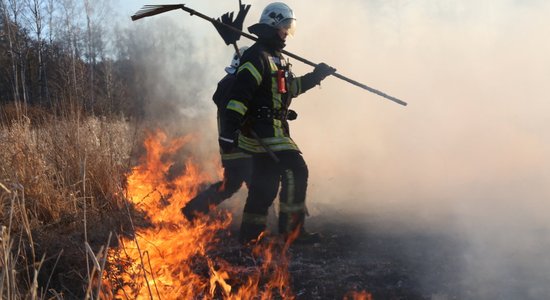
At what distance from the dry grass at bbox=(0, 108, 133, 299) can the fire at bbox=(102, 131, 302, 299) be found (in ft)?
1.04

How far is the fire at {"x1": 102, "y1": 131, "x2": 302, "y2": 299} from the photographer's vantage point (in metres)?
3.09

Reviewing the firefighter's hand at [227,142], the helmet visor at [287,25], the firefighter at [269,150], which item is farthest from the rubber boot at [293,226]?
the helmet visor at [287,25]

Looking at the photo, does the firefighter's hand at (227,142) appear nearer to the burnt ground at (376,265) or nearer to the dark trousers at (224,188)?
the burnt ground at (376,265)

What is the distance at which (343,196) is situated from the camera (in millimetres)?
6648

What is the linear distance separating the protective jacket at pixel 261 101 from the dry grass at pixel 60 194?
113 centimetres

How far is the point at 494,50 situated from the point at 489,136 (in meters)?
1.64

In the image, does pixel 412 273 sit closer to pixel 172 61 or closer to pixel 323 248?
pixel 323 248

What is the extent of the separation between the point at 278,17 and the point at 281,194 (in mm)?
1617

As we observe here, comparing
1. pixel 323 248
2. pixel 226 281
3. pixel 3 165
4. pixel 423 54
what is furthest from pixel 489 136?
pixel 3 165

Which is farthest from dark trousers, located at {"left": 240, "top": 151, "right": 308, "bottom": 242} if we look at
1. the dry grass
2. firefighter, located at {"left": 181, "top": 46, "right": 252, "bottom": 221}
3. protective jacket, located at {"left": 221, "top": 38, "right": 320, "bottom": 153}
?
the dry grass

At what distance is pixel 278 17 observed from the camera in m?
4.27

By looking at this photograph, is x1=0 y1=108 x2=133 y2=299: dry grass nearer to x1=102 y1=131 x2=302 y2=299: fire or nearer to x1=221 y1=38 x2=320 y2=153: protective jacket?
x1=102 y1=131 x2=302 y2=299: fire

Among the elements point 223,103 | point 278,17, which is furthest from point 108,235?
point 278,17

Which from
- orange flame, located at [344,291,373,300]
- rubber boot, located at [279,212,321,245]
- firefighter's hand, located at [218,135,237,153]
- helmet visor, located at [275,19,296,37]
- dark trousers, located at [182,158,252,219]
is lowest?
orange flame, located at [344,291,373,300]
